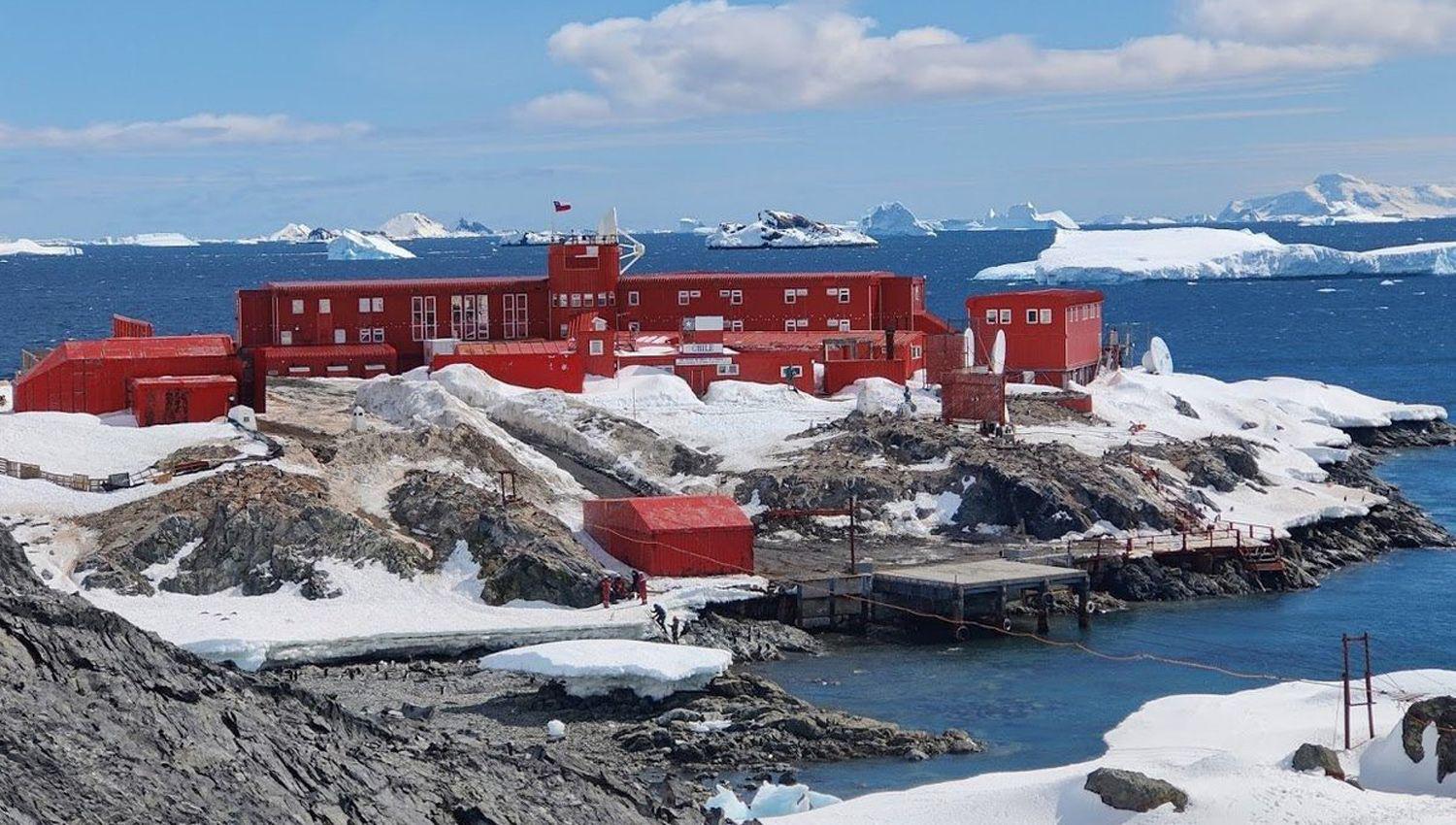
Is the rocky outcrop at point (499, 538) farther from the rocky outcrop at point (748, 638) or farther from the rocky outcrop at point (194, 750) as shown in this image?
the rocky outcrop at point (194, 750)

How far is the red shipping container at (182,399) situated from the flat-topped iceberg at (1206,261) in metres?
116

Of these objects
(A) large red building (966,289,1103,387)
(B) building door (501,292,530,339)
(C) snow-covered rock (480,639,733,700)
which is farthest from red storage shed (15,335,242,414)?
(A) large red building (966,289,1103,387)

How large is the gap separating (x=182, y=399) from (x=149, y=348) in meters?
3.80

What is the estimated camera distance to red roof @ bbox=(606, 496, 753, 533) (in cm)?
4547

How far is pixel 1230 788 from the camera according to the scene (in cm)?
2809

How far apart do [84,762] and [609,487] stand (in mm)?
35197

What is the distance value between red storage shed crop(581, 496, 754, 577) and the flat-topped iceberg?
119735 mm

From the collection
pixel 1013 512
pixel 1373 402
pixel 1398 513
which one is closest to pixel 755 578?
pixel 1013 512

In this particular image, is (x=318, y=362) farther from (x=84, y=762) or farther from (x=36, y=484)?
(x=84, y=762)

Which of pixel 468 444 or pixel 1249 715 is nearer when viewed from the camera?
pixel 1249 715

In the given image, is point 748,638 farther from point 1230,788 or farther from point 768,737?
point 1230,788

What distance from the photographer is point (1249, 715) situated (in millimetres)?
35094

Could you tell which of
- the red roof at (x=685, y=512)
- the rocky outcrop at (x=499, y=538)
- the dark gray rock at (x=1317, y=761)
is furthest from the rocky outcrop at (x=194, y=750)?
the red roof at (x=685, y=512)

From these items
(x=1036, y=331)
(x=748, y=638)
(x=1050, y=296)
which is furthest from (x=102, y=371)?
(x=1050, y=296)
